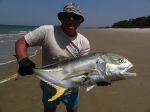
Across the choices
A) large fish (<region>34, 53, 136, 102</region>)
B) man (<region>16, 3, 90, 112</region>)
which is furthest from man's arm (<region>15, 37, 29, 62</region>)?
large fish (<region>34, 53, 136, 102</region>)

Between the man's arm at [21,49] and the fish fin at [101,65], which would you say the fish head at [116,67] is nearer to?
the fish fin at [101,65]

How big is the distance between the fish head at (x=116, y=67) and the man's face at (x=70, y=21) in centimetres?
69

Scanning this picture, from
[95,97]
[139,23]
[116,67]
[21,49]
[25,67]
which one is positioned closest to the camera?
[116,67]

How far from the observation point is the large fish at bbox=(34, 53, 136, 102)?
3.39m

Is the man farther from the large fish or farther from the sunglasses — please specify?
the large fish

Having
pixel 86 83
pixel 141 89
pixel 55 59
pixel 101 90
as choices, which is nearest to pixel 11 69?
pixel 101 90

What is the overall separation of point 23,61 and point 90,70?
0.75 meters

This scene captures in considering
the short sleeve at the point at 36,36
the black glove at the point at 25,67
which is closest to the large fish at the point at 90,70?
the black glove at the point at 25,67

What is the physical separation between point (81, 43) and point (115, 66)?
88 cm

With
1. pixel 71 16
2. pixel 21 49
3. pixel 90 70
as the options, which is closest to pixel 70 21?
pixel 71 16

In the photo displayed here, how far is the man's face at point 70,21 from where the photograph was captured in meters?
3.93

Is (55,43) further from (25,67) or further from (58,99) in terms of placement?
(58,99)

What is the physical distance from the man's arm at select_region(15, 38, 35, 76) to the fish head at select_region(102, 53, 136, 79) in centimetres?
81

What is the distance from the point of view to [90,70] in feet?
11.3
